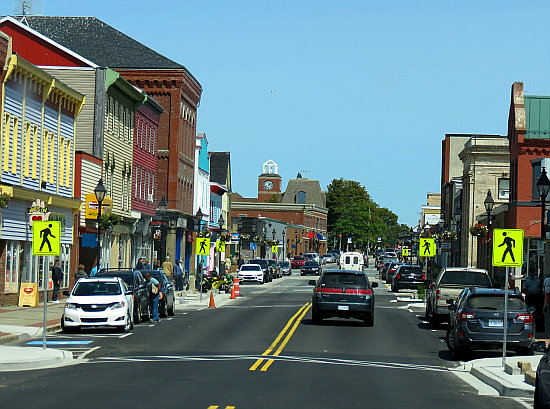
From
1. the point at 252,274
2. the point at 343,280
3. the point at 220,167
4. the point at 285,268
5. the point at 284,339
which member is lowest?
the point at 284,339

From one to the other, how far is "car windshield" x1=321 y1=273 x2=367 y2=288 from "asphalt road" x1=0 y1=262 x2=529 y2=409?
140cm

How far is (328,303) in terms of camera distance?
34.6 m

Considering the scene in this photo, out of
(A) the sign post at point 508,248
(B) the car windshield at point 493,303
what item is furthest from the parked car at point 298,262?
(A) the sign post at point 508,248

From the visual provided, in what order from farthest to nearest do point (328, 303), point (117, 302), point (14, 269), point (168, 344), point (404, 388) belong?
point (14, 269)
point (328, 303)
point (117, 302)
point (168, 344)
point (404, 388)

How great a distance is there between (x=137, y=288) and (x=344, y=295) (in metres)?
6.41

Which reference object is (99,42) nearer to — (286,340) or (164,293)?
(164,293)

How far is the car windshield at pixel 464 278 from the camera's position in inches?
1380

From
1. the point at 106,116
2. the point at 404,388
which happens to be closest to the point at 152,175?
the point at 106,116

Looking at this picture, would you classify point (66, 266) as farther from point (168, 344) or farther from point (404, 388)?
point (404, 388)

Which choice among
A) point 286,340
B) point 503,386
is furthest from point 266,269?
point 503,386

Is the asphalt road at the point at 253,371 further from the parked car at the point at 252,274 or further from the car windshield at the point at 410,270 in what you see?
the parked car at the point at 252,274

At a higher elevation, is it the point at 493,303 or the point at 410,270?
the point at 410,270

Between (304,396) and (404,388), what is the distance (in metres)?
2.49

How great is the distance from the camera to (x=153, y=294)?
3609 centimetres
